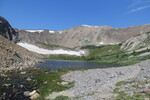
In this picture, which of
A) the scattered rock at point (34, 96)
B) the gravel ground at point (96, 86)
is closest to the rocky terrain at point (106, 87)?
the gravel ground at point (96, 86)

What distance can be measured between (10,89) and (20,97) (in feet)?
21.7

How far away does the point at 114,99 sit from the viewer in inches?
891

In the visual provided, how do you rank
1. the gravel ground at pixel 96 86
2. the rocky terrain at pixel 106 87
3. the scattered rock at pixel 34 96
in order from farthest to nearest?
the scattered rock at pixel 34 96, the gravel ground at pixel 96 86, the rocky terrain at pixel 106 87

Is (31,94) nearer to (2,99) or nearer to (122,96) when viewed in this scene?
(2,99)

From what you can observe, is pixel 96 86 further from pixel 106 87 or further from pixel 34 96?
pixel 34 96

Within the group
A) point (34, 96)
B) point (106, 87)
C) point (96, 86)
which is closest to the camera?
point (34, 96)

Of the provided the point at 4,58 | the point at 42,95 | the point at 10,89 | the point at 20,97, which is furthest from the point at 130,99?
the point at 4,58

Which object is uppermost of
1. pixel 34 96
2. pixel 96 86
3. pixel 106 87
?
pixel 106 87

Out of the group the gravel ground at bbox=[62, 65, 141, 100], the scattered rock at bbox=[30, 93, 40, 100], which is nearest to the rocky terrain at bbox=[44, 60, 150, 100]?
the gravel ground at bbox=[62, 65, 141, 100]

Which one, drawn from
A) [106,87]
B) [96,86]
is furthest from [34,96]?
Result: [106,87]

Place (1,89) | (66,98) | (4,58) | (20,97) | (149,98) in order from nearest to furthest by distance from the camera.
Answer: (149,98), (66,98), (20,97), (1,89), (4,58)

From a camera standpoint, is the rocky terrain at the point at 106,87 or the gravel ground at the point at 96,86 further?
the gravel ground at the point at 96,86

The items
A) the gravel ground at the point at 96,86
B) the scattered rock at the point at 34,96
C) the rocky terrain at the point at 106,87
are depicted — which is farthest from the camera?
the scattered rock at the point at 34,96

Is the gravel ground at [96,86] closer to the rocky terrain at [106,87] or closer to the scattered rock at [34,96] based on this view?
the rocky terrain at [106,87]
